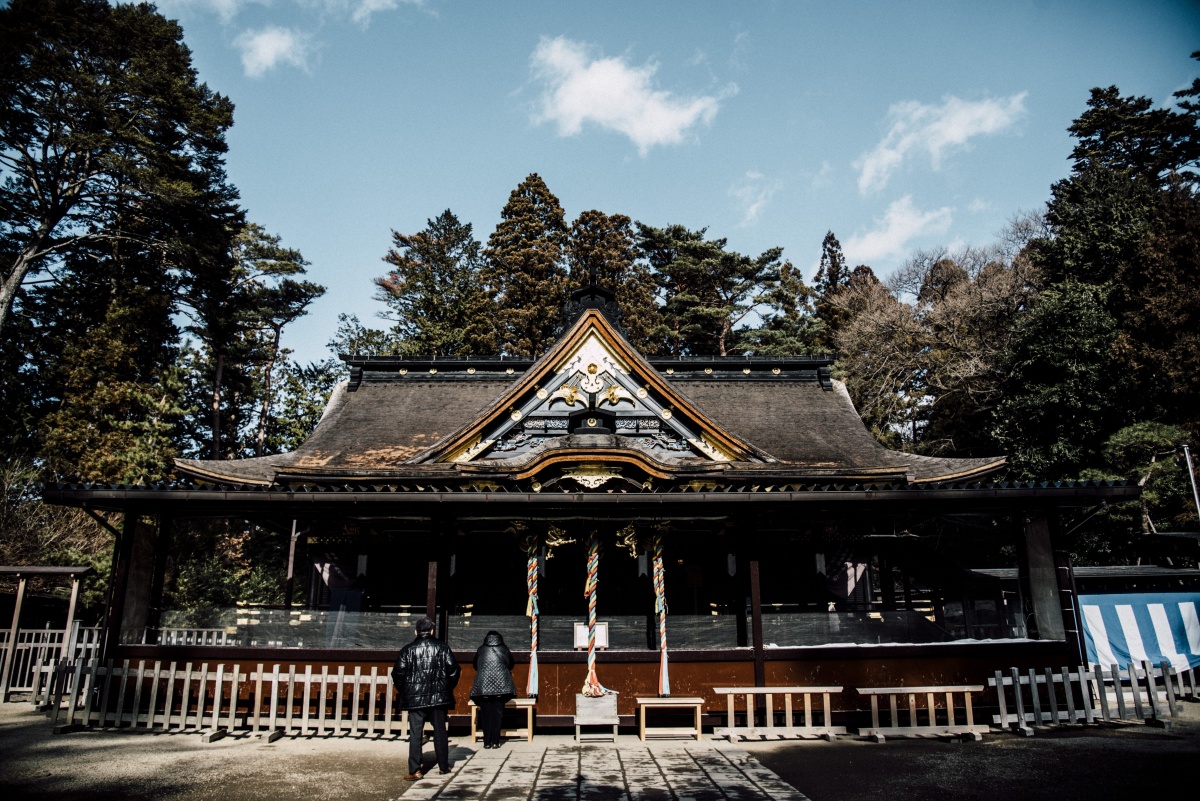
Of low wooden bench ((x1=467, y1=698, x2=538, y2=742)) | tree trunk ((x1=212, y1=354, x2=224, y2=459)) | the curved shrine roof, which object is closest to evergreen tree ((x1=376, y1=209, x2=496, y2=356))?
Answer: tree trunk ((x1=212, y1=354, x2=224, y2=459))

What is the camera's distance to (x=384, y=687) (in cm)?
1030

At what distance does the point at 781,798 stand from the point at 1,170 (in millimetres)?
34728

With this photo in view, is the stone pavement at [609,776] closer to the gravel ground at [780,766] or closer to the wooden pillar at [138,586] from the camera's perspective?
the gravel ground at [780,766]

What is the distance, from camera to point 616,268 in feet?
122

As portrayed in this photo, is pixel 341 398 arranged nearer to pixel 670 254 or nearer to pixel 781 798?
pixel 781 798

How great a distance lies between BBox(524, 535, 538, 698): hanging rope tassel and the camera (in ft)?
34.3

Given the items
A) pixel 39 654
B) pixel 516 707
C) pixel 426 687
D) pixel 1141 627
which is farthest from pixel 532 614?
pixel 1141 627

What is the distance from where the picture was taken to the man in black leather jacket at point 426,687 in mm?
7641

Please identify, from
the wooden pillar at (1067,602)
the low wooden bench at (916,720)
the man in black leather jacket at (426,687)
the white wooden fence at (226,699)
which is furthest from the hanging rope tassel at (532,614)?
the wooden pillar at (1067,602)

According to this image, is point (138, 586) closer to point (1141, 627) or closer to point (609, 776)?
point (609, 776)

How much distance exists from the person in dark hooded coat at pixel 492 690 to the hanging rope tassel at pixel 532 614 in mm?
1140

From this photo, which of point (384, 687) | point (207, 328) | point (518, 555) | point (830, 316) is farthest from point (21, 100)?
point (830, 316)

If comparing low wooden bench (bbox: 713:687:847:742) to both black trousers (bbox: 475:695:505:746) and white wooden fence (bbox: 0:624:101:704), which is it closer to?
black trousers (bbox: 475:695:505:746)

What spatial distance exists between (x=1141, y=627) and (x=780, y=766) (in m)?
9.76
